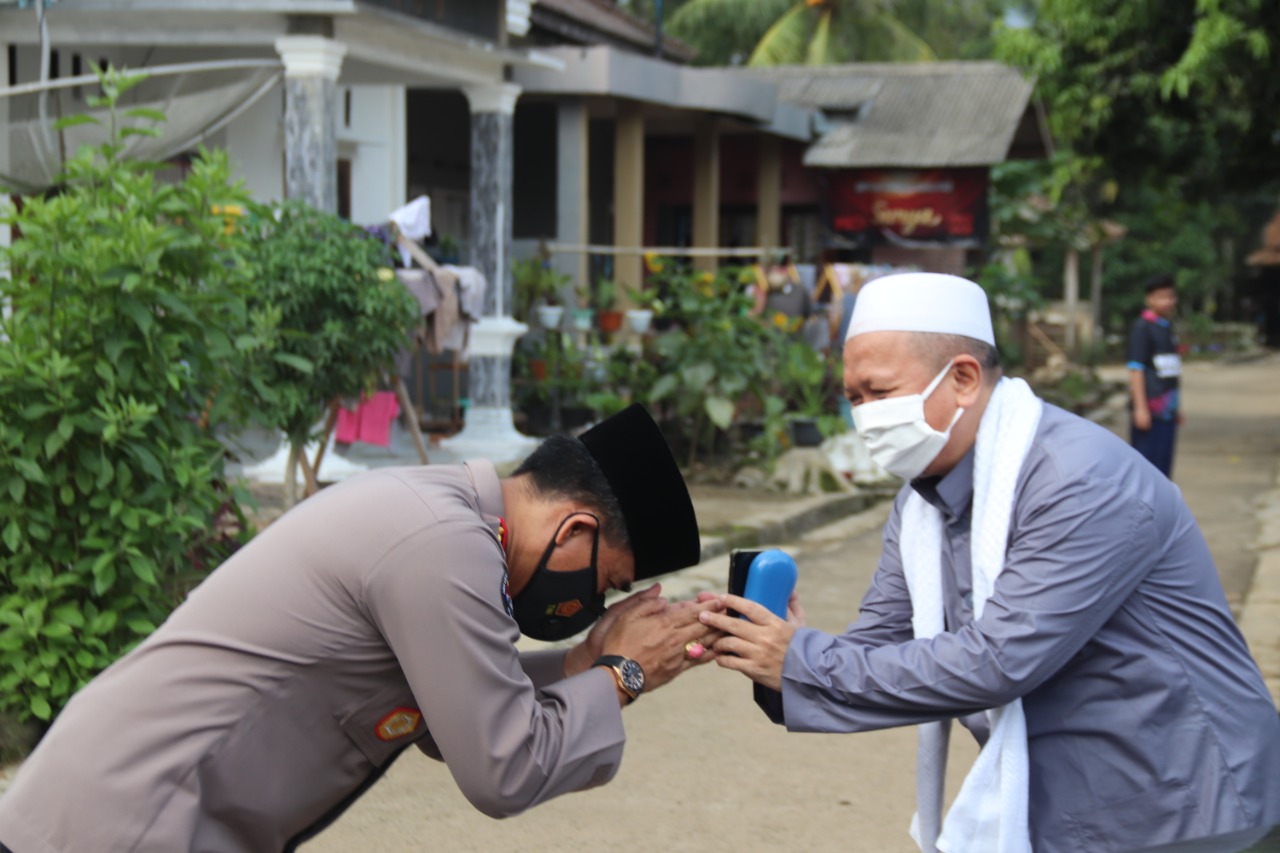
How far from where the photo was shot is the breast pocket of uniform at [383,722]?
234cm

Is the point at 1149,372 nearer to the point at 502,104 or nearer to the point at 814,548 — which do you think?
the point at 814,548

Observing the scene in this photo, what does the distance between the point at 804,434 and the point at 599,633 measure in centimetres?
1063

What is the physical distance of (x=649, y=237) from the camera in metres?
21.0

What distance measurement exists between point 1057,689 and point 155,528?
317 centimetres

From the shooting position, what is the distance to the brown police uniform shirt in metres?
2.19

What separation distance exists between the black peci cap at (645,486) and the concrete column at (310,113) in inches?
283

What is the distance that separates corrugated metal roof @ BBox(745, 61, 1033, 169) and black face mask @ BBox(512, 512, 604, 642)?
1831 centimetres

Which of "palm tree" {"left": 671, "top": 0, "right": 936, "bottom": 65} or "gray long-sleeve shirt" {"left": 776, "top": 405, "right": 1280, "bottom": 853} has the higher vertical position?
"palm tree" {"left": 671, "top": 0, "right": 936, "bottom": 65}

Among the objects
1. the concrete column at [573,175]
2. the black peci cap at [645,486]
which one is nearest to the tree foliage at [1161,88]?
the concrete column at [573,175]

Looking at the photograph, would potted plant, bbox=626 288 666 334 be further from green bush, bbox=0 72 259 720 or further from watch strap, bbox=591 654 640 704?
watch strap, bbox=591 654 640 704

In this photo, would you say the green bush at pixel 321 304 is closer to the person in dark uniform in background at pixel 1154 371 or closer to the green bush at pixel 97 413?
the green bush at pixel 97 413

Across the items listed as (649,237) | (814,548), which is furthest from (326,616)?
(649,237)

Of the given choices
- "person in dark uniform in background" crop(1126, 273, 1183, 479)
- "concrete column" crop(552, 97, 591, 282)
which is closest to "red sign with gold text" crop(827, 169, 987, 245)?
"concrete column" crop(552, 97, 591, 282)

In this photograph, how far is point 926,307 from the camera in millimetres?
2600
